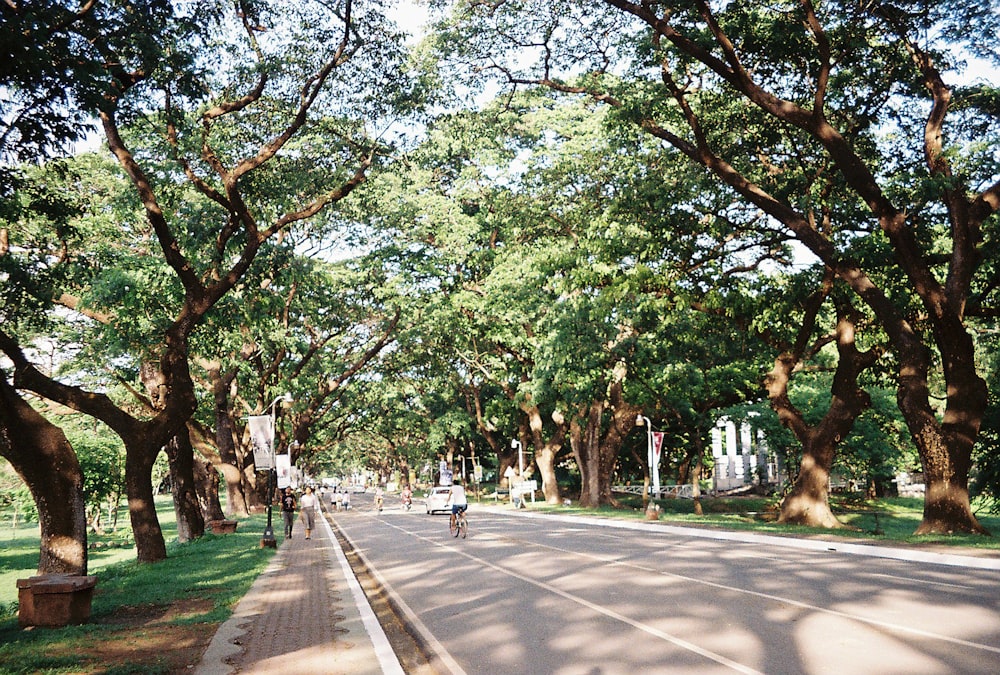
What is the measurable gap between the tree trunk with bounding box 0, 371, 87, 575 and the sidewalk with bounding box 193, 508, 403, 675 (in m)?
3.04

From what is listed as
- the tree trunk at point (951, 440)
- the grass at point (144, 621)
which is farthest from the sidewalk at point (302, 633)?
the tree trunk at point (951, 440)

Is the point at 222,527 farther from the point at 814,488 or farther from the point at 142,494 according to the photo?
the point at 814,488

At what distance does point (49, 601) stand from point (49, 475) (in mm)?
3392

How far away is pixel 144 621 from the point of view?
11.1 m

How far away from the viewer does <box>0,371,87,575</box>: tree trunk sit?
13062 millimetres

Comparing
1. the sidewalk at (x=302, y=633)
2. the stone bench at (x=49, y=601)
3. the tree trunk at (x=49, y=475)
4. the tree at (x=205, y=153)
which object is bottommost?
the sidewalk at (x=302, y=633)

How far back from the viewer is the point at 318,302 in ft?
118

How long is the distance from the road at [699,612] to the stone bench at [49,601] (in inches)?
165

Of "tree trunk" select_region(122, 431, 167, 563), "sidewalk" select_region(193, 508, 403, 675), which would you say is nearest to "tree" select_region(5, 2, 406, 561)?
"tree trunk" select_region(122, 431, 167, 563)

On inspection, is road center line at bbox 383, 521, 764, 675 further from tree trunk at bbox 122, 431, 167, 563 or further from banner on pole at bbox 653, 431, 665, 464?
banner on pole at bbox 653, 431, 665, 464

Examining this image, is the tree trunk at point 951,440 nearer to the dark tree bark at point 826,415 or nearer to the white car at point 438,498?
the dark tree bark at point 826,415

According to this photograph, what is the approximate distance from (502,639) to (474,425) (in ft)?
203

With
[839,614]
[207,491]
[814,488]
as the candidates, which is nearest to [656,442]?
[814,488]

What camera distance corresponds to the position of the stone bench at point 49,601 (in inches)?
414
